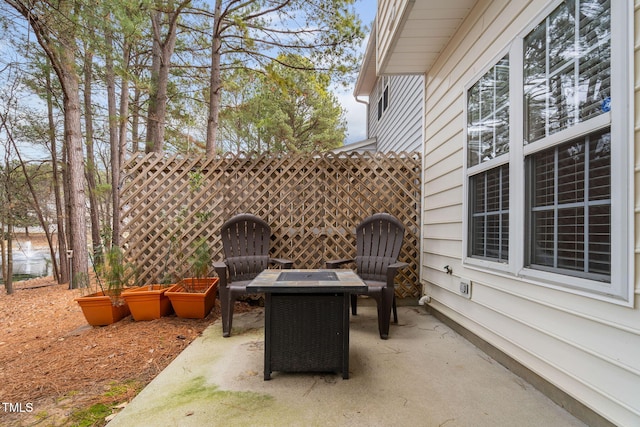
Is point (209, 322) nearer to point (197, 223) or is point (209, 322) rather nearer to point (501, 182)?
point (197, 223)

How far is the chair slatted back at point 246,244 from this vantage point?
319 centimetres

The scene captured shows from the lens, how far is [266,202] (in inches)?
142

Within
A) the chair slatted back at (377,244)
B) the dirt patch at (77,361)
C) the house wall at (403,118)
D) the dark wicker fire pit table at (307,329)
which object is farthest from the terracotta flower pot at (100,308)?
the house wall at (403,118)

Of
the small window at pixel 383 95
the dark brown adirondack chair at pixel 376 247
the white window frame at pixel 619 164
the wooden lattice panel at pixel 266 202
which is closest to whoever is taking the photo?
the white window frame at pixel 619 164

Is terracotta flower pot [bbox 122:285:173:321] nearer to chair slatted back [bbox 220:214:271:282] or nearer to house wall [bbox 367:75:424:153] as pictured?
chair slatted back [bbox 220:214:271:282]

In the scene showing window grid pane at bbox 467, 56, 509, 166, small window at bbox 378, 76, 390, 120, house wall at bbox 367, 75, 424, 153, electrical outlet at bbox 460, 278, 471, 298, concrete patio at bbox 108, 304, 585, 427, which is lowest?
concrete patio at bbox 108, 304, 585, 427

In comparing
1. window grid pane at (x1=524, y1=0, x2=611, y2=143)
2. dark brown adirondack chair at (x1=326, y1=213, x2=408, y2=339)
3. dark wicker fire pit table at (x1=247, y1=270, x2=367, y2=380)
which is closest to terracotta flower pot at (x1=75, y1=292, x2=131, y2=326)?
dark wicker fire pit table at (x1=247, y1=270, x2=367, y2=380)

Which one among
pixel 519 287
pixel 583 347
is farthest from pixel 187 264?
pixel 583 347

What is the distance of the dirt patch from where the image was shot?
1667 millimetres

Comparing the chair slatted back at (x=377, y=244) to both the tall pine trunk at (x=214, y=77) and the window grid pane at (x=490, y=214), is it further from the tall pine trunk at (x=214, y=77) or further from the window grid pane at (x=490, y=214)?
the tall pine trunk at (x=214, y=77)

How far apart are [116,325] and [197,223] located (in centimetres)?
130

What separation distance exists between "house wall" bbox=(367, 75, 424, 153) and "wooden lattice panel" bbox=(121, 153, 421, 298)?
1.00 metres

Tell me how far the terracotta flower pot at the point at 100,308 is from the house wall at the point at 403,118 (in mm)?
3997

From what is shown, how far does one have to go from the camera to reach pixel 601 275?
1359 mm
